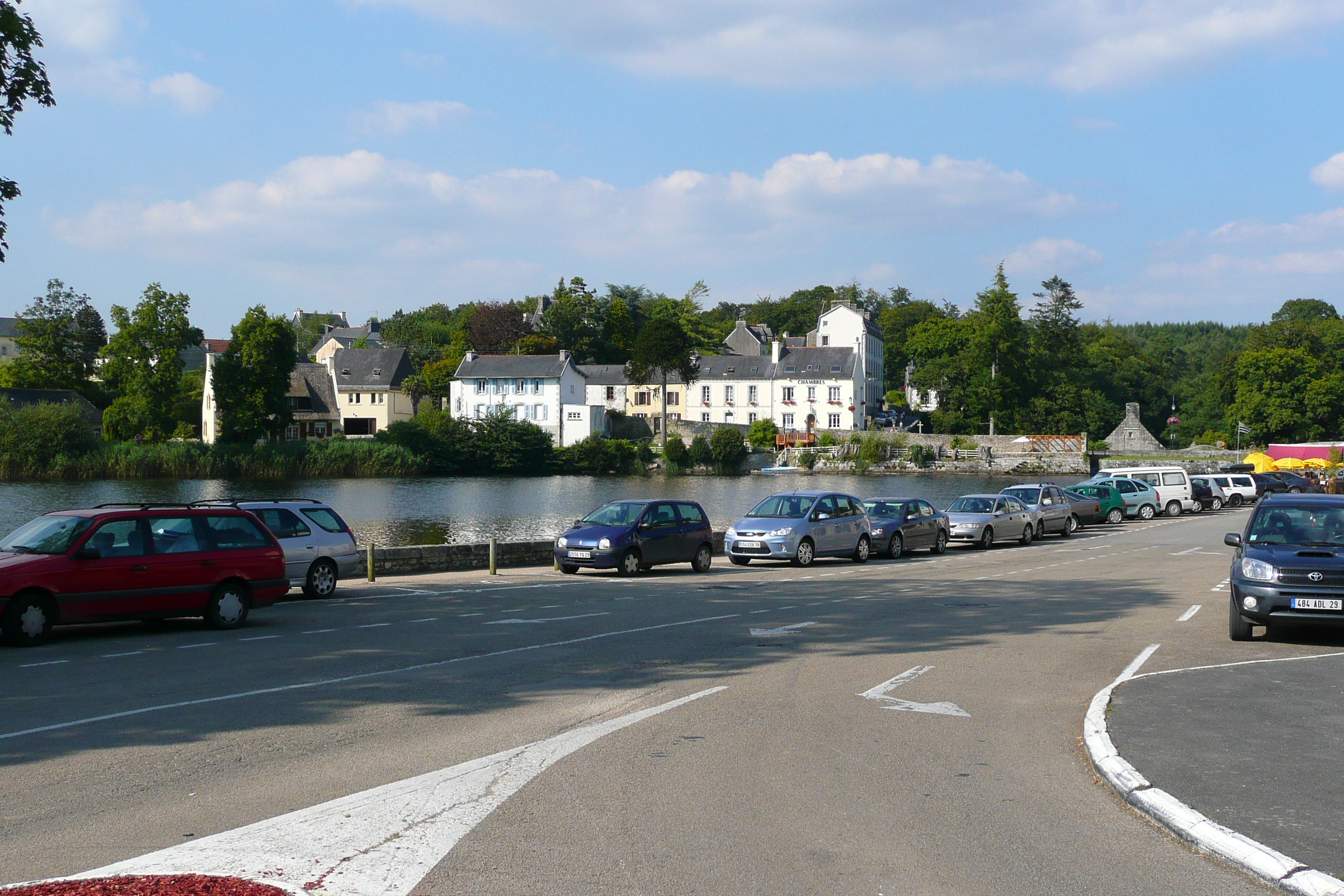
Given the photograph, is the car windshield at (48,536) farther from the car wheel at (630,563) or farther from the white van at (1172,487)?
the white van at (1172,487)

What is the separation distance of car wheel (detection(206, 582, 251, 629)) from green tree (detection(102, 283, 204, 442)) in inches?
2910

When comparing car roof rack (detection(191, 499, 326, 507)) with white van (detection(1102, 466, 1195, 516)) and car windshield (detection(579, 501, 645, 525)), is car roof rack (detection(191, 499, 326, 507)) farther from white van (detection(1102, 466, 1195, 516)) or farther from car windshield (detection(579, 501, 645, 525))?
white van (detection(1102, 466, 1195, 516))

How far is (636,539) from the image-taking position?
78.5 ft

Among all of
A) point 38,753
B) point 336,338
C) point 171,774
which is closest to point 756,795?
point 171,774

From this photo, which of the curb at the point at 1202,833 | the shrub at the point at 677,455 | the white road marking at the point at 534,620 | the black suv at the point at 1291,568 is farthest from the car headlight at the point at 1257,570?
the shrub at the point at 677,455

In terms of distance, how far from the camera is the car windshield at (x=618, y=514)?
2438cm

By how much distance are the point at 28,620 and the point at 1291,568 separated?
15.4 meters

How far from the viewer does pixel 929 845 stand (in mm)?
5973

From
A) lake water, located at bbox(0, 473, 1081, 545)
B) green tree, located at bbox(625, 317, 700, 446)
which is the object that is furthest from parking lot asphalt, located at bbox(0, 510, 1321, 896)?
green tree, located at bbox(625, 317, 700, 446)

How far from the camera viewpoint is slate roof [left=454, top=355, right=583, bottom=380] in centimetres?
11250

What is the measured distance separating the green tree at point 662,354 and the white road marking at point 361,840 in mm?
109837

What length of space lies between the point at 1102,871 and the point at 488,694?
6.04 metres

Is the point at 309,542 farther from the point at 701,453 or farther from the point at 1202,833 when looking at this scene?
the point at 701,453

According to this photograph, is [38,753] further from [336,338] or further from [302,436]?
[336,338]
